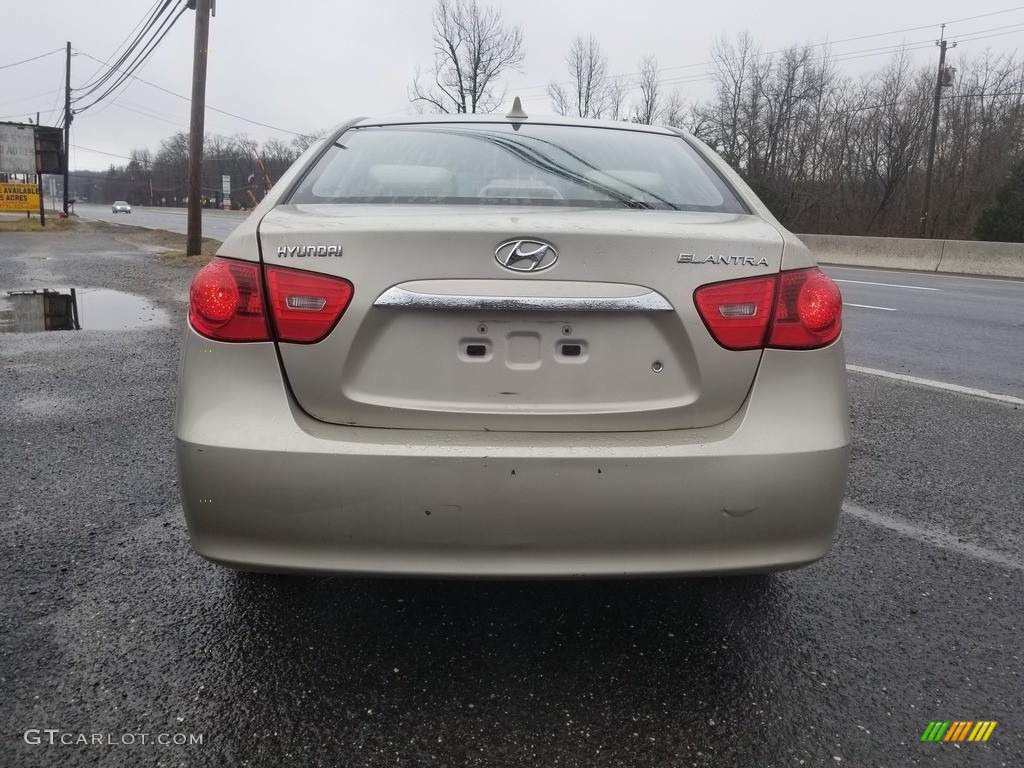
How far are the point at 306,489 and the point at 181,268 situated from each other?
15357 mm

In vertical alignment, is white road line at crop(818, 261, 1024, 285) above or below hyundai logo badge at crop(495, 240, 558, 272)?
below

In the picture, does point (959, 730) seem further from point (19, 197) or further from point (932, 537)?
point (19, 197)

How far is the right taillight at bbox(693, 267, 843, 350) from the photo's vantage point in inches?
79.5

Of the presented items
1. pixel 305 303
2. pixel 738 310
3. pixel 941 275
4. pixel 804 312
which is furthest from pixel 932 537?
pixel 941 275

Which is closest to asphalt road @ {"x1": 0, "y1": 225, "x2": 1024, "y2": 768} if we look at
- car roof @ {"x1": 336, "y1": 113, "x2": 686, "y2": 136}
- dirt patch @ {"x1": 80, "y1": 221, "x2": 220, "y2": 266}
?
car roof @ {"x1": 336, "y1": 113, "x2": 686, "y2": 136}

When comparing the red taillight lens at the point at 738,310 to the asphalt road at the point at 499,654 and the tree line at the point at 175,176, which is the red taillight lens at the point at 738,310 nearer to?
the asphalt road at the point at 499,654

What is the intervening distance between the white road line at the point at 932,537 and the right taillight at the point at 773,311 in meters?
1.54

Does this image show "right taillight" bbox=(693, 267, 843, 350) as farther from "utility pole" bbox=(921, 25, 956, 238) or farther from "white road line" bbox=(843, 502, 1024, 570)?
"utility pole" bbox=(921, 25, 956, 238)

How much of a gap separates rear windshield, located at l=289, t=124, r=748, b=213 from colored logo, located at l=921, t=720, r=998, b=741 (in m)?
1.50

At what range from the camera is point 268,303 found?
2.02 meters

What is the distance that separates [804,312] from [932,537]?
1.71 meters

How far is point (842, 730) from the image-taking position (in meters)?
2.04

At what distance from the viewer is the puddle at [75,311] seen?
841 centimetres

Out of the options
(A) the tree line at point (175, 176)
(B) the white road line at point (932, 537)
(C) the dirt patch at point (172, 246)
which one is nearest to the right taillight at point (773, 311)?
(B) the white road line at point (932, 537)
